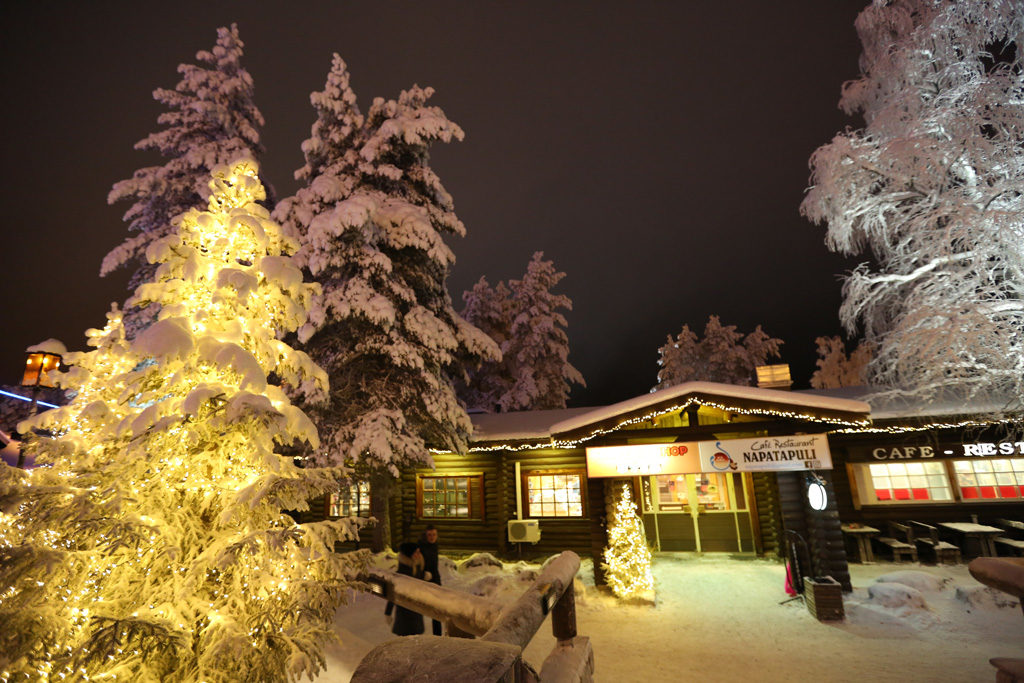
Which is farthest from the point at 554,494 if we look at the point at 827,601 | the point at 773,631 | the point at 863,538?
the point at 863,538

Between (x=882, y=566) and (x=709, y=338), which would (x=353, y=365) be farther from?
(x=709, y=338)

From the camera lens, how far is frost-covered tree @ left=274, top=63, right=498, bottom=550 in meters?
11.4

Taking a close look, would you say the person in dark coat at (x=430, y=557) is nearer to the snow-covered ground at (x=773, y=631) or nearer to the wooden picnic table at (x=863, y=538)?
the snow-covered ground at (x=773, y=631)

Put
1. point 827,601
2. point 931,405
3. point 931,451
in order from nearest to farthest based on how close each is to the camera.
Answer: point 827,601 < point 931,405 < point 931,451

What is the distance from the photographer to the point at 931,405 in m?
11.2

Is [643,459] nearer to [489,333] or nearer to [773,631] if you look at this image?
[773,631]

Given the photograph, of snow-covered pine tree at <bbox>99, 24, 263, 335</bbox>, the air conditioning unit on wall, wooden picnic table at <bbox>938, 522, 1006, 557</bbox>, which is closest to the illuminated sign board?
wooden picnic table at <bbox>938, 522, 1006, 557</bbox>

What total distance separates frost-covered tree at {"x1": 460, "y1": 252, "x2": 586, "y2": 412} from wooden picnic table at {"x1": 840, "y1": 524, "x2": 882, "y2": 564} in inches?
593

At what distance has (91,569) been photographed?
12.7 ft

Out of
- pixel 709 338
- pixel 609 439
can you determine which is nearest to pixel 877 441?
pixel 609 439

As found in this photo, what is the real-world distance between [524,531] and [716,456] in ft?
20.9

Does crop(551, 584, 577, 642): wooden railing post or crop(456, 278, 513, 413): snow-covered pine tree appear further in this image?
crop(456, 278, 513, 413): snow-covered pine tree

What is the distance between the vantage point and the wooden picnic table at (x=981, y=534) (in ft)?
36.6

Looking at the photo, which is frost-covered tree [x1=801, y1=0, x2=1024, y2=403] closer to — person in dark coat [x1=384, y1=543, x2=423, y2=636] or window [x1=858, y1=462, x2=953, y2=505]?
window [x1=858, y1=462, x2=953, y2=505]
